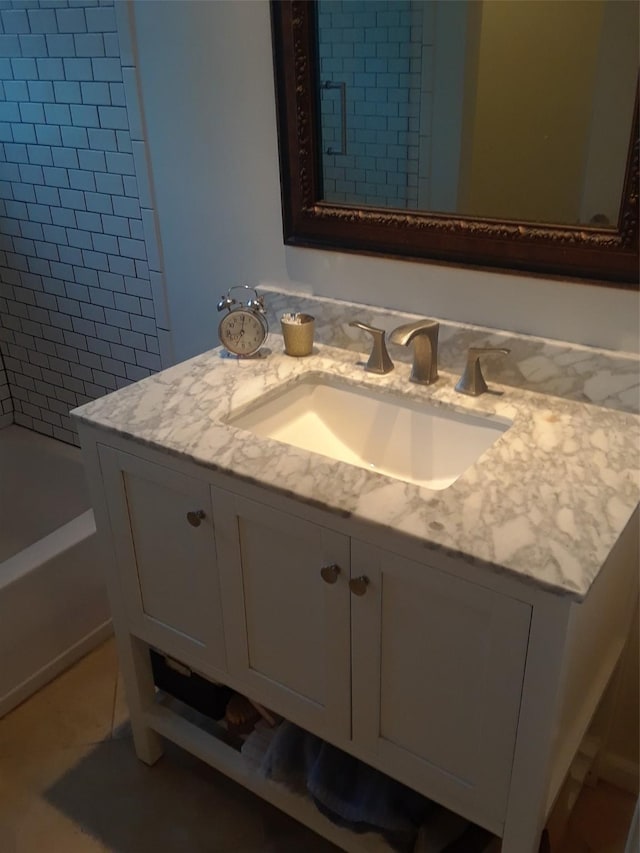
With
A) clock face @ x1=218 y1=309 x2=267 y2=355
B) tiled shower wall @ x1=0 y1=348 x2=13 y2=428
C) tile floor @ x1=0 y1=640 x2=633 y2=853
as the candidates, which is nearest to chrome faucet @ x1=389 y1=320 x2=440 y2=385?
clock face @ x1=218 y1=309 x2=267 y2=355

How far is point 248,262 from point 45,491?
1.24 meters

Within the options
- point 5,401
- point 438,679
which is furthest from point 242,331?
point 5,401

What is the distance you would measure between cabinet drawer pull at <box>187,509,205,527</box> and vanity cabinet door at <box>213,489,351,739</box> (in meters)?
0.04

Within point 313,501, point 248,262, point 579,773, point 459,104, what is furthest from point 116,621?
point 459,104

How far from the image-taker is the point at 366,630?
117cm

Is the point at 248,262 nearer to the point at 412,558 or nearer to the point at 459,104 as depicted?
the point at 459,104

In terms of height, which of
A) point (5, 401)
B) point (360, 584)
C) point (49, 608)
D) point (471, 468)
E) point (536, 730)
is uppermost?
point (471, 468)

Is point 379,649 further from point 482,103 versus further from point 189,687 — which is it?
point 482,103

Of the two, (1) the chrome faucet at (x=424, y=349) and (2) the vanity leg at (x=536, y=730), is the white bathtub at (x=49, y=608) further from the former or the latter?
(2) the vanity leg at (x=536, y=730)

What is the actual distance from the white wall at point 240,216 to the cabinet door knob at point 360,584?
0.59m

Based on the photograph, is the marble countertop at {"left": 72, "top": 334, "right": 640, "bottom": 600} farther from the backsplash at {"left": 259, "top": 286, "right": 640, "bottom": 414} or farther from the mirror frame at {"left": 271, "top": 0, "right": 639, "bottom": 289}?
the mirror frame at {"left": 271, "top": 0, "right": 639, "bottom": 289}

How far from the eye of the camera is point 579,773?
157 cm

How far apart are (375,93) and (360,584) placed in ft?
2.97

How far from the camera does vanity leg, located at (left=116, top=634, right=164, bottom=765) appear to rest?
1653 mm
